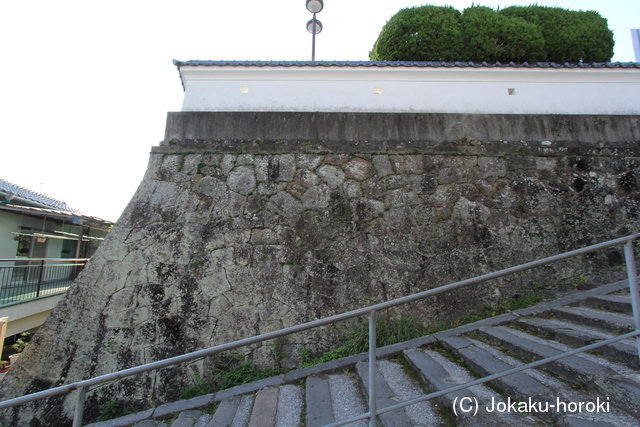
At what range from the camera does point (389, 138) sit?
173 inches

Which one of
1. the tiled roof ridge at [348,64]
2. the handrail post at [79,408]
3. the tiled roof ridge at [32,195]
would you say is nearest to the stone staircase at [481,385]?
the handrail post at [79,408]

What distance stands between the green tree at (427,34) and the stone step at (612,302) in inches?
182

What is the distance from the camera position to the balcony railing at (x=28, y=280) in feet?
21.2

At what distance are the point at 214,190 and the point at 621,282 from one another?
4.91 meters

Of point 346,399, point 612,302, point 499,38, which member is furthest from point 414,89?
point 346,399

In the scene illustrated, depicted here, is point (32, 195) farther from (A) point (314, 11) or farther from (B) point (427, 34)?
(B) point (427, 34)

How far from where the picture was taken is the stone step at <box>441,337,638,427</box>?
1.67 meters

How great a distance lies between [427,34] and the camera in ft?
18.6

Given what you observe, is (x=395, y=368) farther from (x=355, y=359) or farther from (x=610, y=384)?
(x=610, y=384)

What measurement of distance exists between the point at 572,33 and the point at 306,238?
6210 mm

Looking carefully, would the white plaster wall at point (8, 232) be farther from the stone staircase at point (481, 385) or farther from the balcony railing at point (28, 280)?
the stone staircase at point (481, 385)

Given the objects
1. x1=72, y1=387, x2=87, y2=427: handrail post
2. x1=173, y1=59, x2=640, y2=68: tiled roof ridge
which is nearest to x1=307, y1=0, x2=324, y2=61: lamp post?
x1=173, y1=59, x2=640, y2=68: tiled roof ridge

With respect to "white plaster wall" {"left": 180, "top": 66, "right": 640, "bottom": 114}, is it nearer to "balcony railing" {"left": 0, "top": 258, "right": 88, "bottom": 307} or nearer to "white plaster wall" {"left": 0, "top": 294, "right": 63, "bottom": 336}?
"balcony railing" {"left": 0, "top": 258, "right": 88, "bottom": 307}

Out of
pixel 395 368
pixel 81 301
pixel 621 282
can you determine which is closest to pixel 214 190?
pixel 81 301
